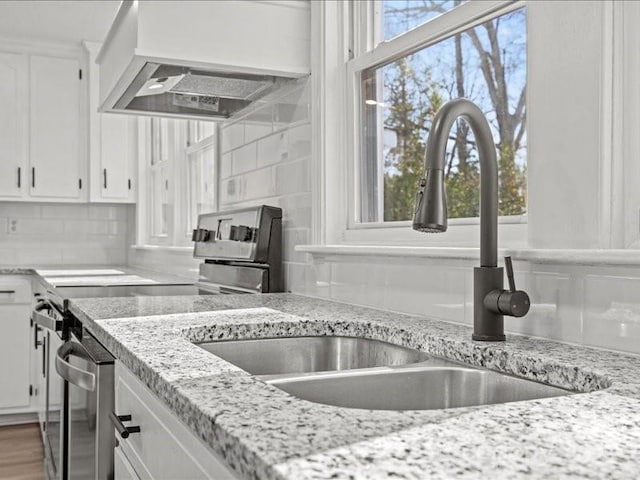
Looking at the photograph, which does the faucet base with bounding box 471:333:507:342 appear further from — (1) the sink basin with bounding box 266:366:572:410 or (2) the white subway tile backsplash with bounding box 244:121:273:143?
(2) the white subway tile backsplash with bounding box 244:121:273:143

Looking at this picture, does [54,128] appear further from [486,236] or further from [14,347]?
[486,236]

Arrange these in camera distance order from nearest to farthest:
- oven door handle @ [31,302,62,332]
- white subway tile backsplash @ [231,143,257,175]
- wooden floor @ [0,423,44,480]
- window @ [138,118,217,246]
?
oven door handle @ [31,302,62,332] < white subway tile backsplash @ [231,143,257,175] < wooden floor @ [0,423,44,480] < window @ [138,118,217,246]

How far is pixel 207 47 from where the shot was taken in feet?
7.13

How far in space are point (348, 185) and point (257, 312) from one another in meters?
0.61

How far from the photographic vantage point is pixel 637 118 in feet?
3.85

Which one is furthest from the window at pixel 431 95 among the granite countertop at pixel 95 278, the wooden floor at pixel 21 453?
the wooden floor at pixel 21 453

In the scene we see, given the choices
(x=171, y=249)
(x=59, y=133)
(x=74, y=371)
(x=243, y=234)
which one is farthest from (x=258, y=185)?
(x=59, y=133)

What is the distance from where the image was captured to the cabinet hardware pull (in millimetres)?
1198

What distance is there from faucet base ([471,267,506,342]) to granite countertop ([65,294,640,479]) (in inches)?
1.2

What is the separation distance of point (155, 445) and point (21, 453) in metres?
3.10

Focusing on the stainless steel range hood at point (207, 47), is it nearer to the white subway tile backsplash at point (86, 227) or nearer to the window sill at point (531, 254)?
the window sill at point (531, 254)

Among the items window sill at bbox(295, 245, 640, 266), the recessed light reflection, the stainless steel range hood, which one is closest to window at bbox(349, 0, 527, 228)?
the recessed light reflection

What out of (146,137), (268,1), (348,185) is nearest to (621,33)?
(348,185)

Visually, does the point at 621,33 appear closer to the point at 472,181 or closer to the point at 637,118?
the point at 637,118
